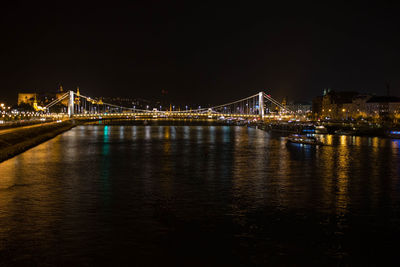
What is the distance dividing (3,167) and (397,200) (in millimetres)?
18876

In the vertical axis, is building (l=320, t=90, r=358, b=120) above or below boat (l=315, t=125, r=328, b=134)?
above

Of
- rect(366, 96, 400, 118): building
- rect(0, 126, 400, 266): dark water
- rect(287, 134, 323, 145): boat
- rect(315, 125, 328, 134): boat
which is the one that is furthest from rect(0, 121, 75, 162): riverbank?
rect(366, 96, 400, 118): building

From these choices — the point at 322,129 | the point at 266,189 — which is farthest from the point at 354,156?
the point at 322,129

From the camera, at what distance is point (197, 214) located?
13617 millimetres

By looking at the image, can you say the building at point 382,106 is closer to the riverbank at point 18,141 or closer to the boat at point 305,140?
the boat at point 305,140

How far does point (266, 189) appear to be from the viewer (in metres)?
18.2

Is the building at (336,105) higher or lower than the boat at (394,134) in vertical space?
higher

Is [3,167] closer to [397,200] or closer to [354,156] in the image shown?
[397,200]

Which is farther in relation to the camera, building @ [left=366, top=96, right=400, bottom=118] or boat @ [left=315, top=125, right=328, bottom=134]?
building @ [left=366, top=96, right=400, bottom=118]

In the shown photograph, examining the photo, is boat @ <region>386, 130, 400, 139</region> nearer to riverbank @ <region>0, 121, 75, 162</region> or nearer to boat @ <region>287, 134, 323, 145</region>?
boat @ <region>287, 134, 323, 145</region>

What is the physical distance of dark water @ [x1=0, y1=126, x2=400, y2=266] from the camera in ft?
32.2

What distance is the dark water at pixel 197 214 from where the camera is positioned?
32.2 ft

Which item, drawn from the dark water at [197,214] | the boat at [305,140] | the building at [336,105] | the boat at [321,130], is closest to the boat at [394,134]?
the boat at [321,130]

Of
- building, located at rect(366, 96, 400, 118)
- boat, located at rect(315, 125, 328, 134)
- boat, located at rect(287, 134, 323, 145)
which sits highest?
building, located at rect(366, 96, 400, 118)
